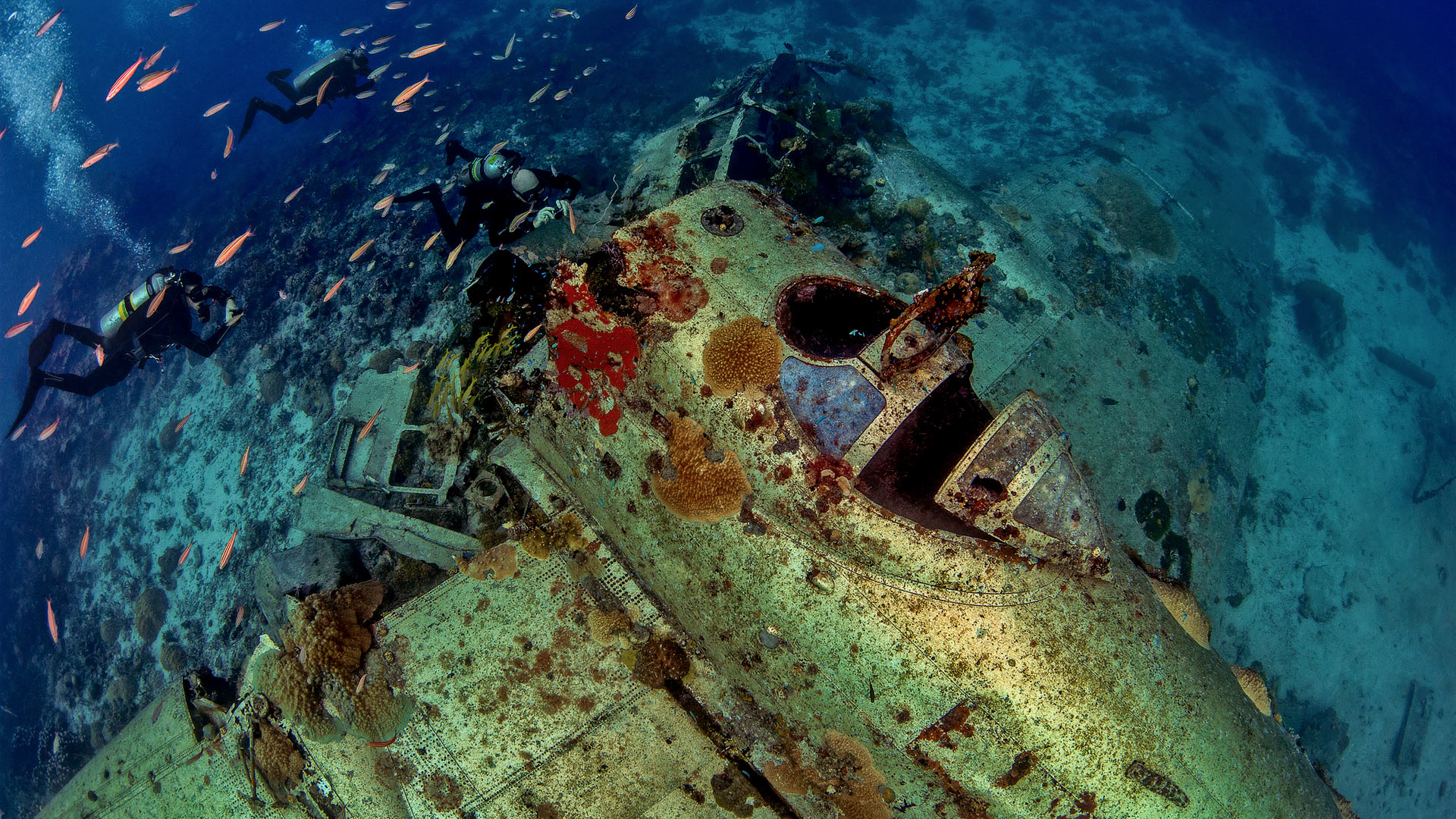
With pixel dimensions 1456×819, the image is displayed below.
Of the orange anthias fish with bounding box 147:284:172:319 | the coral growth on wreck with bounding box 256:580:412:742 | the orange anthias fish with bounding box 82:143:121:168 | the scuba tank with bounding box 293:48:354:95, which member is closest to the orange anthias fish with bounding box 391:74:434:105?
the scuba tank with bounding box 293:48:354:95

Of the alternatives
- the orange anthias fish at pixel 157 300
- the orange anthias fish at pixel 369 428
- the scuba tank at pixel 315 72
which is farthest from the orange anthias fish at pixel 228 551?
the scuba tank at pixel 315 72

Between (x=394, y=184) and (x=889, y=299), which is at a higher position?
(x=889, y=299)

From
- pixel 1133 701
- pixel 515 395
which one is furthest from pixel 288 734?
pixel 1133 701

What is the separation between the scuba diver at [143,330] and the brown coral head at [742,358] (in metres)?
8.93

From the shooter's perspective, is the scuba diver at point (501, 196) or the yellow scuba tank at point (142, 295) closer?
the scuba diver at point (501, 196)

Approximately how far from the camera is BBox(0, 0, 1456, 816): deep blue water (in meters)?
11.7

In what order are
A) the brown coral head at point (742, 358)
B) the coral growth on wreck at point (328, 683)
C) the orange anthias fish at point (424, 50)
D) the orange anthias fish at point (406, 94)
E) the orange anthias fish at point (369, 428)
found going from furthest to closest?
the orange anthias fish at point (406, 94) < the orange anthias fish at point (424, 50) < the orange anthias fish at point (369, 428) < the coral growth on wreck at point (328, 683) < the brown coral head at point (742, 358)

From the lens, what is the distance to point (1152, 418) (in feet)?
22.8

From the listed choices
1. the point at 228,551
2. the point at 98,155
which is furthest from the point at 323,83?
the point at 228,551

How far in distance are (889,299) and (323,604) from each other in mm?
4534

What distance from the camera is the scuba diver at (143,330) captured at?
8953mm

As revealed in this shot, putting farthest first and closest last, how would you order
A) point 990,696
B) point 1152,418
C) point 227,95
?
1. point 227,95
2. point 1152,418
3. point 990,696

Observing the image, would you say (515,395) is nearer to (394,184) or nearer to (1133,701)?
(1133,701)

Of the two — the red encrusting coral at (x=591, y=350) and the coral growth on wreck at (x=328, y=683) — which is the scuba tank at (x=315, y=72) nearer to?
the red encrusting coral at (x=591, y=350)
